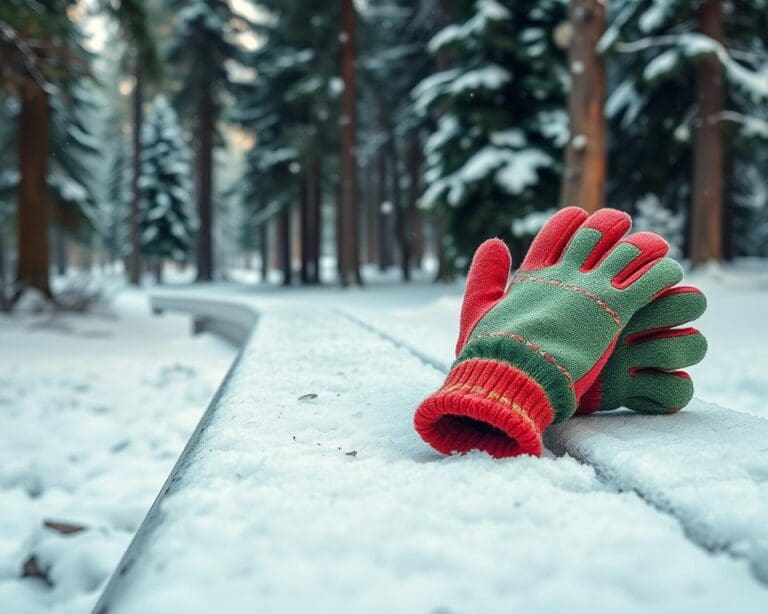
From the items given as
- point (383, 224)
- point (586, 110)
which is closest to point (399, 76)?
point (383, 224)

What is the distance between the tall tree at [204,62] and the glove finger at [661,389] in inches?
750

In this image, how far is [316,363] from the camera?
2594mm

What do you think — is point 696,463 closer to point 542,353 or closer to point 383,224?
point 542,353

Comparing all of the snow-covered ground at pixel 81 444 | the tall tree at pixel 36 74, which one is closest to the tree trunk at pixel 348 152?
the tall tree at pixel 36 74

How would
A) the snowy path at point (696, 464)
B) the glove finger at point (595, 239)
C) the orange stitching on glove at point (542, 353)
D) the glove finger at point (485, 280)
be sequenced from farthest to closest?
the glove finger at point (485, 280) → the glove finger at point (595, 239) → the orange stitching on glove at point (542, 353) → the snowy path at point (696, 464)

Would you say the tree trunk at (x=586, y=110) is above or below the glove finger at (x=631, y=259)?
above

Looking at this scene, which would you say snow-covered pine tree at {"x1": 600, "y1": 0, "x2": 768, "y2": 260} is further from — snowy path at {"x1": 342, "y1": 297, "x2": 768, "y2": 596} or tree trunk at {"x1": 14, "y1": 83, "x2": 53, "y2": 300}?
tree trunk at {"x1": 14, "y1": 83, "x2": 53, "y2": 300}

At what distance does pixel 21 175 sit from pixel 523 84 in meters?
7.48

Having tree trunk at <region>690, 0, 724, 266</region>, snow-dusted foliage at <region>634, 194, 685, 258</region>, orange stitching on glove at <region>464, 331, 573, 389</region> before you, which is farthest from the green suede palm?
snow-dusted foliage at <region>634, 194, 685, 258</region>

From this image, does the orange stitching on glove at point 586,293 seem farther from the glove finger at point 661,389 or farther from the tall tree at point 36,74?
the tall tree at point 36,74

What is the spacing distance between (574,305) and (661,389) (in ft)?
1.10

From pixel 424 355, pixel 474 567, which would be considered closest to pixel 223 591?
pixel 474 567

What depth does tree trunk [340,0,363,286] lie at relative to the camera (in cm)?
1356

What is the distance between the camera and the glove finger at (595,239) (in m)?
1.66
